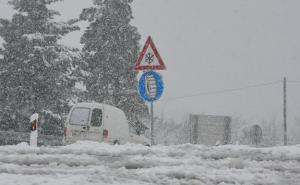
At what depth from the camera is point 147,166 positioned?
239 inches

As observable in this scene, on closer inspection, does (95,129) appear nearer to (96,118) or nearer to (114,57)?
(96,118)

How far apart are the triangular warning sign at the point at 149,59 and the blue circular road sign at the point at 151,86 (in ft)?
0.52

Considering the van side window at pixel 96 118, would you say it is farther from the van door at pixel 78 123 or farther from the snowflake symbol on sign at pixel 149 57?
the snowflake symbol on sign at pixel 149 57

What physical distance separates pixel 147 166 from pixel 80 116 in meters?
10.3

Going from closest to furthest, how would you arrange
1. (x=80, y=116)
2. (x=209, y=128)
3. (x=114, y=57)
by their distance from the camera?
(x=80, y=116)
(x=209, y=128)
(x=114, y=57)

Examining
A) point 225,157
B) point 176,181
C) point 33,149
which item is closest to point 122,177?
point 176,181

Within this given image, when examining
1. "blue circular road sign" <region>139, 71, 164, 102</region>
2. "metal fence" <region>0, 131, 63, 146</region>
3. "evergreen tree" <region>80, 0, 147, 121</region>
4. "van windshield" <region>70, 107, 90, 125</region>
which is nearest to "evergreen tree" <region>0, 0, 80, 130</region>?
"metal fence" <region>0, 131, 63, 146</region>

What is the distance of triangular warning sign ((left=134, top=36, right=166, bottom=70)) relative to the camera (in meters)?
11.6

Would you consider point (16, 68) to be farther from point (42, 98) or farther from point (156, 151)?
point (156, 151)

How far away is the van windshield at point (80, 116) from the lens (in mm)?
16109

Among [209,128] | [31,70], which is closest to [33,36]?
[31,70]

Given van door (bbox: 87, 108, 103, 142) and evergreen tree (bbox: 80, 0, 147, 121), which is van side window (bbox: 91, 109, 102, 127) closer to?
van door (bbox: 87, 108, 103, 142)

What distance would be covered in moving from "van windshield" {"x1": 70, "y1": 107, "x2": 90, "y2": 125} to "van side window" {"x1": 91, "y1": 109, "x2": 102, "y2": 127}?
19 centimetres

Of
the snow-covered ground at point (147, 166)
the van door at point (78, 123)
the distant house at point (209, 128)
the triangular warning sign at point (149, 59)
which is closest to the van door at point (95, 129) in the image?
the van door at point (78, 123)
